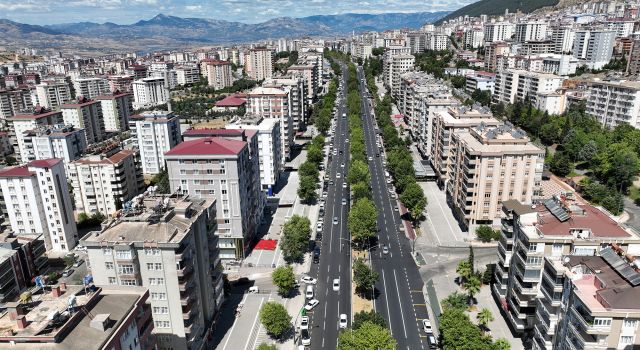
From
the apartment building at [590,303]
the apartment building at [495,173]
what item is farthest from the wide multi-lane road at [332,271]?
the apartment building at [590,303]

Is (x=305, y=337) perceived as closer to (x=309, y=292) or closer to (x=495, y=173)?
(x=309, y=292)

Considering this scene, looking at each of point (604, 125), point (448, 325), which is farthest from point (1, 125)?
point (604, 125)

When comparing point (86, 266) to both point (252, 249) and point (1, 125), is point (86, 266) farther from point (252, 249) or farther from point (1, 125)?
point (1, 125)

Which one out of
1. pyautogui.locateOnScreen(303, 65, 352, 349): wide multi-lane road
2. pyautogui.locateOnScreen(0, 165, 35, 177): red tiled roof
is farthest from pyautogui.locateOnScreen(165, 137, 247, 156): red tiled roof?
pyautogui.locateOnScreen(0, 165, 35, 177): red tiled roof

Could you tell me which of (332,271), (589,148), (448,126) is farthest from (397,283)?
(589,148)

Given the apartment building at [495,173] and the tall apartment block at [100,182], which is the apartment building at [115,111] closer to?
the tall apartment block at [100,182]

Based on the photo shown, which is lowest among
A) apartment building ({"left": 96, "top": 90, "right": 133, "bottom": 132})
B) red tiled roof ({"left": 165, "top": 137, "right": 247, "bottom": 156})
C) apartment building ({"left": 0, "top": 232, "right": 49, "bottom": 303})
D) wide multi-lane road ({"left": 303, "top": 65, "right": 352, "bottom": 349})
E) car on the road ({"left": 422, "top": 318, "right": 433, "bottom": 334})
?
wide multi-lane road ({"left": 303, "top": 65, "right": 352, "bottom": 349})

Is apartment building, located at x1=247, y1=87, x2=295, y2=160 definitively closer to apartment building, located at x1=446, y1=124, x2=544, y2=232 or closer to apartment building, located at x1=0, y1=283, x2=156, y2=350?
apartment building, located at x1=446, y1=124, x2=544, y2=232
